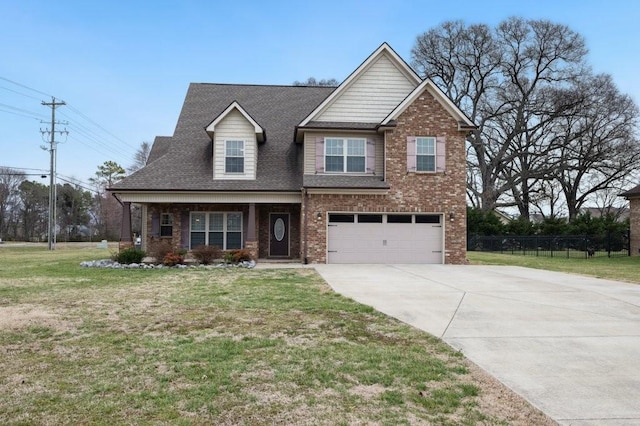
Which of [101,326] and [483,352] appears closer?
[483,352]

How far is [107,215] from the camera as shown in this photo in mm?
58938

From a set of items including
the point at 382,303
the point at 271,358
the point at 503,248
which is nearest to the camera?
the point at 271,358

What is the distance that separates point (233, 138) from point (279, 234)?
484cm

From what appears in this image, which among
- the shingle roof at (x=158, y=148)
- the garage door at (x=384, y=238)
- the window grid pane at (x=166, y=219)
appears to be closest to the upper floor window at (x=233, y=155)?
the window grid pane at (x=166, y=219)

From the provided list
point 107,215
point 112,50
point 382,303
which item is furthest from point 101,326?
point 107,215

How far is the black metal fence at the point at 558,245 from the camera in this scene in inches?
1114

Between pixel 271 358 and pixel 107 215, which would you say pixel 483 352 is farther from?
pixel 107 215

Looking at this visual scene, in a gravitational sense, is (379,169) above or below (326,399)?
above

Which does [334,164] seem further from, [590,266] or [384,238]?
[590,266]

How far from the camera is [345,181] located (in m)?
18.6

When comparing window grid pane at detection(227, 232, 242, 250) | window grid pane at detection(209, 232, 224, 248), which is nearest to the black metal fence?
window grid pane at detection(227, 232, 242, 250)

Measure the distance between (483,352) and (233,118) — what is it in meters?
15.7

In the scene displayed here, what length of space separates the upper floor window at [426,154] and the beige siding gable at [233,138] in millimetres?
7086

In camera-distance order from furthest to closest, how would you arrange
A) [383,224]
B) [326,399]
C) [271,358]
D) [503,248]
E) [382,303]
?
1. [503,248]
2. [383,224]
3. [382,303]
4. [271,358]
5. [326,399]
